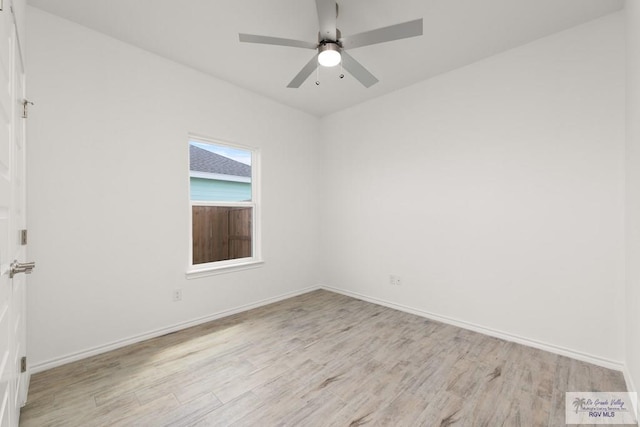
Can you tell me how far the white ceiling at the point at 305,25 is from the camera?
2.11m

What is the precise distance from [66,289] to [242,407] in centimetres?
178

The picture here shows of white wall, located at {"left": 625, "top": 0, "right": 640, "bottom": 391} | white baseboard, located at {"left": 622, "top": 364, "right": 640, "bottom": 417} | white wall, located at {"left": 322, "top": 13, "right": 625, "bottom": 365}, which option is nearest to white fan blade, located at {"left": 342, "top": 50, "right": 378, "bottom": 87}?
white wall, located at {"left": 322, "top": 13, "right": 625, "bottom": 365}

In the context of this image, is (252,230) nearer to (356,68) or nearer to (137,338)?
(137,338)

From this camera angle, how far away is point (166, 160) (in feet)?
9.31

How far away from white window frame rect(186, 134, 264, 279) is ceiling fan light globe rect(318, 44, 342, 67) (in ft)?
5.67

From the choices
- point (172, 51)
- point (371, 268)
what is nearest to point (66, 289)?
point (172, 51)

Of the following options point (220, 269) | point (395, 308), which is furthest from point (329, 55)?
point (395, 308)

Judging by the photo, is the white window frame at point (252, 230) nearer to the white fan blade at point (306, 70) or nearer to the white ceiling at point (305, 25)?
the white ceiling at point (305, 25)

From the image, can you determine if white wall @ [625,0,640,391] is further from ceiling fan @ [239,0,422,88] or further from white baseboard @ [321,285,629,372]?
ceiling fan @ [239,0,422,88]

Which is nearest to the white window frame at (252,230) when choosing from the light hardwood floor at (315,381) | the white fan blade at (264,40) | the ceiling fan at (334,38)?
the light hardwood floor at (315,381)

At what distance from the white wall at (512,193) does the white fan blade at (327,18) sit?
1744mm

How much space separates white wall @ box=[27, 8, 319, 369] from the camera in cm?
217

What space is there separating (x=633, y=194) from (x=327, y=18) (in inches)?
93.7

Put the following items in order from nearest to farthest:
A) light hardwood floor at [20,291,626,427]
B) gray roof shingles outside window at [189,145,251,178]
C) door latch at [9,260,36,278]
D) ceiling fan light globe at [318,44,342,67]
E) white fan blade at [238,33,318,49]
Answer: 1. door latch at [9,260,36,278]
2. light hardwood floor at [20,291,626,427]
3. white fan blade at [238,33,318,49]
4. ceiling fan light globe at [318,44,342,67]
5. gray roof shingles outside window at [189,145,251,178]
